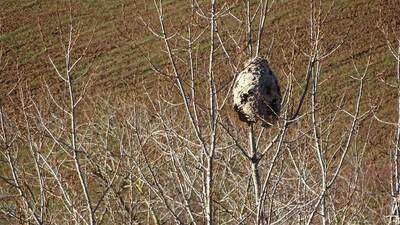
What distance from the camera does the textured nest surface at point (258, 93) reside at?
3908mm

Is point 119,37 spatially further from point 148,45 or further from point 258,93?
point 258,93

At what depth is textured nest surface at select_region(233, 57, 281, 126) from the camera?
154 inches

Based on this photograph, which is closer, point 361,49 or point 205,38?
point 361,49

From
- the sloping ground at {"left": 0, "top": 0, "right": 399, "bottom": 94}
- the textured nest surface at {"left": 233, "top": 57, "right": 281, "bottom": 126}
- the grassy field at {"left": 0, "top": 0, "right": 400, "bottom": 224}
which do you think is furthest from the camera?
the sloping ground at {"left": 0, "top": 0, "right": 399, "bottom": 94}

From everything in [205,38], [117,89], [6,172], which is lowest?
[6,172]

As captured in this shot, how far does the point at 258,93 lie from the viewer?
12.7 ft

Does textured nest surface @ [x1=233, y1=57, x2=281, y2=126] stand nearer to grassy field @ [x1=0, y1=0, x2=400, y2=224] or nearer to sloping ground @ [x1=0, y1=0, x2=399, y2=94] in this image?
grassy field @ [x1=0, y1=0, x2=400, y2=224]

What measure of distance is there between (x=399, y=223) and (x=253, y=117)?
6.84 feet

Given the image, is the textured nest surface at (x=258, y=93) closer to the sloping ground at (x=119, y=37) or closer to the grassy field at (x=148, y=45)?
the grassy field at (x=148, y=45)

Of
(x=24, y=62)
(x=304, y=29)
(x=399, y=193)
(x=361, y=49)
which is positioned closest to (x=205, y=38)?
(x=304, y=29)

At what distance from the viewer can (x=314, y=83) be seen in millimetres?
5000

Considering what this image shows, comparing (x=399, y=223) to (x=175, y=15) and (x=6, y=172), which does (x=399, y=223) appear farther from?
(x=175, y=15)

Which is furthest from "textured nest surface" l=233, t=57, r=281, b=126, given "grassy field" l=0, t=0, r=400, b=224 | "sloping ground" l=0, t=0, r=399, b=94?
"sloping ground" l=0, t=0, r=399, b=94

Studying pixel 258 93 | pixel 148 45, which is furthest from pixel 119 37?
pixel 258 93
